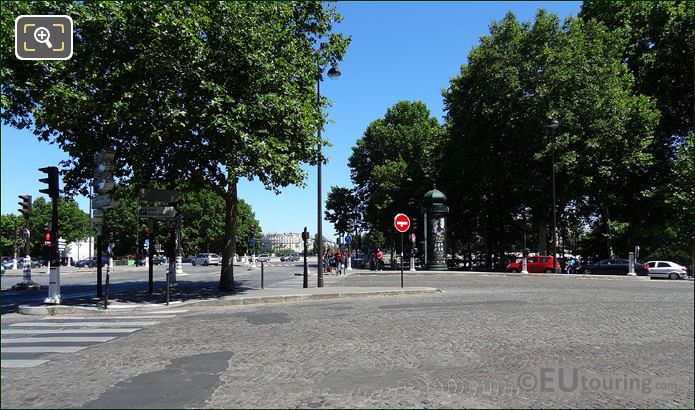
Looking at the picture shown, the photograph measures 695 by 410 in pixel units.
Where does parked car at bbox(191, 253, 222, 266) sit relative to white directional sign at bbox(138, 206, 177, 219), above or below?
below

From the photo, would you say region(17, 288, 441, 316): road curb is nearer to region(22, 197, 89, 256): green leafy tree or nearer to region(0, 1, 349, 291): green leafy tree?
region(0, 1, 349, 291): green leafy tree

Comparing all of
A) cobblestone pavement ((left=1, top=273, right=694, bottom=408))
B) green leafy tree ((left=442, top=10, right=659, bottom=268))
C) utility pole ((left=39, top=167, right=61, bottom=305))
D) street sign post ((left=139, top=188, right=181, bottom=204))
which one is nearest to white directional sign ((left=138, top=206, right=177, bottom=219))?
street sign post ((left=139, top=188, right=181, bottom=204))

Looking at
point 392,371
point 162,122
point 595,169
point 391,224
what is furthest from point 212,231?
point 392,371

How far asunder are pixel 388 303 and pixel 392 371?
8839 millimetres

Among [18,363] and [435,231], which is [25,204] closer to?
[18,363]

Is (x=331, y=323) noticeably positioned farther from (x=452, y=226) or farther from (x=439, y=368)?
(x=452, y=226)

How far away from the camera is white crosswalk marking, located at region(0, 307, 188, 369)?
28.4 feet

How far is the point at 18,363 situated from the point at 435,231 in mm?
35241

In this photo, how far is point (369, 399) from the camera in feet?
19.0

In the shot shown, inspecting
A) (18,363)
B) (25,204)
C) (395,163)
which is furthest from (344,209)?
(18,363)

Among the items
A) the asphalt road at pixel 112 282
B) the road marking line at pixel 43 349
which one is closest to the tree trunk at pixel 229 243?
the asphalt road at pixel 112 282

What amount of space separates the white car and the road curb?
2694cm

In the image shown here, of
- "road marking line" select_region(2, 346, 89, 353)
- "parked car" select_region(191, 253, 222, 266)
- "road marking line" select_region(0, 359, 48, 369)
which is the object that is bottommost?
"parked car" select_region(191, 253, 222, 266)

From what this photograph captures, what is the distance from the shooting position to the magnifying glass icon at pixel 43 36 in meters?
7.02
